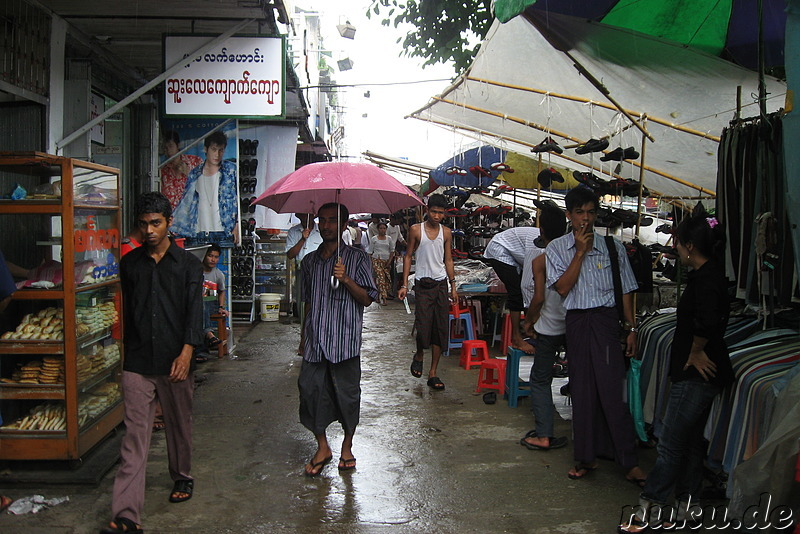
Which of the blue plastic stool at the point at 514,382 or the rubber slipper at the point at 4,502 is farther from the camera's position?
the blue plastic stool at the point at 514,382

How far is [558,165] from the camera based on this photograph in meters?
12.9

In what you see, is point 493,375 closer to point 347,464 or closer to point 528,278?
point 528,278

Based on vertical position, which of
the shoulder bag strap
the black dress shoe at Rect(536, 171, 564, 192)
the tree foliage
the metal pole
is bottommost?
the shoulder bag strap

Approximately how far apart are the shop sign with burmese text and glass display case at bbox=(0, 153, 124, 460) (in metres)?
2.10

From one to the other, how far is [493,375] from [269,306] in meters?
5.79

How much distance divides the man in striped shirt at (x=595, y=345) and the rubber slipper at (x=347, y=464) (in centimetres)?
144

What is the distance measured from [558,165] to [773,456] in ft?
34.5

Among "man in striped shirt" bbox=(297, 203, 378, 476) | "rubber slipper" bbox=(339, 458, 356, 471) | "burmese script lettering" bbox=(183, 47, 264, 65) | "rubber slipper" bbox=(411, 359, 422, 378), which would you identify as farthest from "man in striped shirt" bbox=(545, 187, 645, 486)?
"burmese script lettering" bbox=(183, 47, 264, 65)

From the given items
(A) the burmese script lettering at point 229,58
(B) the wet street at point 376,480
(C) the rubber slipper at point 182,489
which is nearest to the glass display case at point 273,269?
(B) the wet street at point 376,480

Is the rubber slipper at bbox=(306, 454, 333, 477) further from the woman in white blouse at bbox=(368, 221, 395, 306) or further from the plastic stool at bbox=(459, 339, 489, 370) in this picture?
the woman in white blouse at bbox=(368, 221, 395, 306)

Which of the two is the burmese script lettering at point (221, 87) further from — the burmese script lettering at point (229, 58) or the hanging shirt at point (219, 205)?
the hanging shirt at point (219, 205)

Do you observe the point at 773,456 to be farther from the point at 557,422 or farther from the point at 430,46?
the point at 430,46

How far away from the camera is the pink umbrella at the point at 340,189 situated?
4.48m

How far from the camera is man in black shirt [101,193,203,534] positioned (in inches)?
149
